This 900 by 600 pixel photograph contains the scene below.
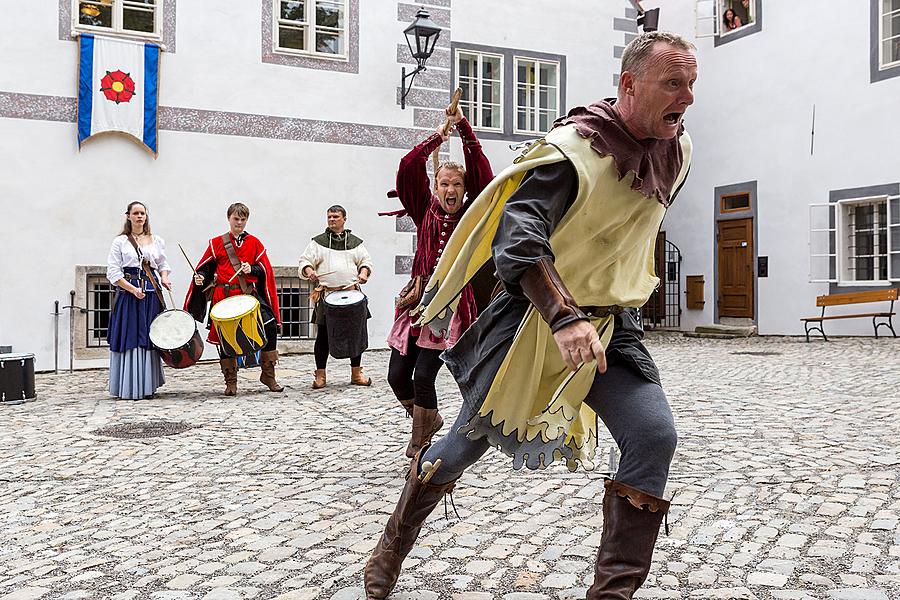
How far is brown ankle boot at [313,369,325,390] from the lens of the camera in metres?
9.17

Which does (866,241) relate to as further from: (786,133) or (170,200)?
(170,200)

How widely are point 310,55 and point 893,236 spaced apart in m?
9.63

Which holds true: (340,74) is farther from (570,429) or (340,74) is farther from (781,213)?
(570,429)

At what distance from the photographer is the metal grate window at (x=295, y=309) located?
1290cm

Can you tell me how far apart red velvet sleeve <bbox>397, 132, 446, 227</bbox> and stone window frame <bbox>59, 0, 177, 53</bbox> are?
798cm

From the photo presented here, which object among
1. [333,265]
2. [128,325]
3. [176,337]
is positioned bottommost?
[176,337]

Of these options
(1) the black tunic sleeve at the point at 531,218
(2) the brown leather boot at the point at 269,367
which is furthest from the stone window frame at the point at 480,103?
(1) the black tunic sleeve at the point at 531,218

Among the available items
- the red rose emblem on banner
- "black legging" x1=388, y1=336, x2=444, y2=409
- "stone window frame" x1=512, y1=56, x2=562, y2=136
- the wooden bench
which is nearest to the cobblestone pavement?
"black legging" x1=388, y1=336, x2=444, y2=409

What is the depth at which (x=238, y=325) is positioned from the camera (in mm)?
8492

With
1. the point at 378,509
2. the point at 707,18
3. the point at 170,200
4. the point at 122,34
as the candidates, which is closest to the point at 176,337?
the point at 170,200

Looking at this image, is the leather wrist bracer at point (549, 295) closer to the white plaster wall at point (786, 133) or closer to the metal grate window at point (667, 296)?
the white plaster wall at point (786, 133)

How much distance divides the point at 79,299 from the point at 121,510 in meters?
7.71

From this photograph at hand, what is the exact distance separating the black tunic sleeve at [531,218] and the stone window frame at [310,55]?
35.6 ft

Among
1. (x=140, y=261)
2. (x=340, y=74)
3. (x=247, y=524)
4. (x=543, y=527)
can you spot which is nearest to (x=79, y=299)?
(x=140, y=261)
